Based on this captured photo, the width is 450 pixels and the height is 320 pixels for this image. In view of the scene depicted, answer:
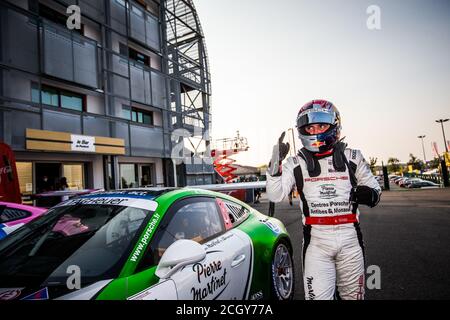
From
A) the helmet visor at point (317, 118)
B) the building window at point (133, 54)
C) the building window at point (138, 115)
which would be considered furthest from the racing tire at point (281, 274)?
the building window at point (133, 54)

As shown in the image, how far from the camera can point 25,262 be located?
187 cm

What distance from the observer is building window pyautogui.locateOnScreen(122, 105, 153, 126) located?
14.0 m

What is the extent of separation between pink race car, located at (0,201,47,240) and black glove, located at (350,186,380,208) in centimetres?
416

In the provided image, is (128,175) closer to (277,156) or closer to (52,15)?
(52,15)

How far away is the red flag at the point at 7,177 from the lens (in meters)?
7.14

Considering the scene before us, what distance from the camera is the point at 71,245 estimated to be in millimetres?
1969

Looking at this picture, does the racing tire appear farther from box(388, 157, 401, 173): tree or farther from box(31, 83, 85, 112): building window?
box(388, 157, 401, 173): tree

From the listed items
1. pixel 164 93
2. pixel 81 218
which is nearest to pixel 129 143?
pixel 164 93

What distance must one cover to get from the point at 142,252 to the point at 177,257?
0.96ft

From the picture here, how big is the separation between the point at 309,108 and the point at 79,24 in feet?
40.2

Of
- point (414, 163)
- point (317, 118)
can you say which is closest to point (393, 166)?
point (414, 163)

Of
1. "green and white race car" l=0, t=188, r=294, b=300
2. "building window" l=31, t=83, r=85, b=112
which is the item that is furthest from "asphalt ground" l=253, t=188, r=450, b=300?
"building window" l=31, t=83, r=85, b=112

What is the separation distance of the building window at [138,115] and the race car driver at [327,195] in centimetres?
1266
